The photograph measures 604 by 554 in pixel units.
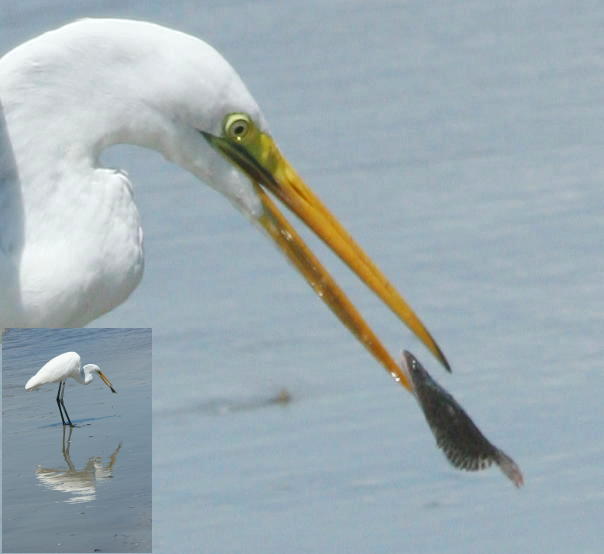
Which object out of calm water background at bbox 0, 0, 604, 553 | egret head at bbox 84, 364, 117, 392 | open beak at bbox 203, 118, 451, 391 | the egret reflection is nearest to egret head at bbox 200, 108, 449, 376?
open beak at bbox 203, 118, 451, 391

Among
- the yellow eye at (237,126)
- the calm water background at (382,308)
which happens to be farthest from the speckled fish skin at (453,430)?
the calm water background at (382,308)

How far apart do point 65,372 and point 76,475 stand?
24 centimetres

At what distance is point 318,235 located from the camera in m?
4.64

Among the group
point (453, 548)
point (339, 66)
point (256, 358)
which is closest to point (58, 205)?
point (453, 548)

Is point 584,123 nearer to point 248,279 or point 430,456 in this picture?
point 248,279

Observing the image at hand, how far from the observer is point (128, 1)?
974cm

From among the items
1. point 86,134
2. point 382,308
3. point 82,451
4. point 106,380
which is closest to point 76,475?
point 82,451

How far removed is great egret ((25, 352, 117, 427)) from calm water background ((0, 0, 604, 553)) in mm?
1329

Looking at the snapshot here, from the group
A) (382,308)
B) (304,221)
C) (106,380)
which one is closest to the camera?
(106,380)

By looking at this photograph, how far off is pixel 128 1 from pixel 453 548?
5.12 metres

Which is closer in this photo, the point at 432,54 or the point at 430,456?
the point at 430,456

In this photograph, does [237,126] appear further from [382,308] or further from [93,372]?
[382,308]

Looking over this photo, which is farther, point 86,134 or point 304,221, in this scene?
point 304,221

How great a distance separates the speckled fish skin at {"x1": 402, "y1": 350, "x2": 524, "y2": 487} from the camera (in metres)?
4.40
